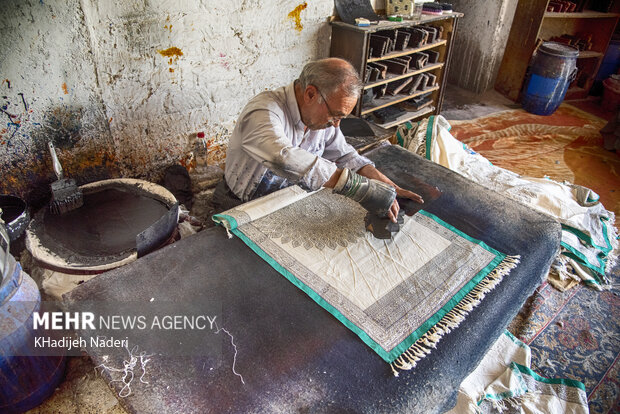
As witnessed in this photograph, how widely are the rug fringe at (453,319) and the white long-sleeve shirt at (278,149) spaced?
75 cm

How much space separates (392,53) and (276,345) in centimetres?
314

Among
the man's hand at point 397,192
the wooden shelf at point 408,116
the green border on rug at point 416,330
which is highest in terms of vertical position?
the man's hand at point 397,192

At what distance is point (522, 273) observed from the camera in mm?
1796

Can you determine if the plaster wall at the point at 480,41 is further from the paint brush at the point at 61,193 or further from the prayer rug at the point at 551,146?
the paint brush at the point at 61,193

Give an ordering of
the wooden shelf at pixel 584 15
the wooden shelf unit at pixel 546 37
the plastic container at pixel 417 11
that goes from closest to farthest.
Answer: the plastic container at pixel 417 11 → the wooden shelf at pixel 584 15 → the wooden shelf unit at pixel 546 37

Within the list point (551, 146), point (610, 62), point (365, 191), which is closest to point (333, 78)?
point (365, 191)

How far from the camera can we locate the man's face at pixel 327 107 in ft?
5.93

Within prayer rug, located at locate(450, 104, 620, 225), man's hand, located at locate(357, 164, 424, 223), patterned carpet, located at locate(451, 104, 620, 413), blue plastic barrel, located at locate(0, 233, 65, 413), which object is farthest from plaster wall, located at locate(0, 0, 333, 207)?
patterned carpet, located at locate(451, 104, 620, 413)

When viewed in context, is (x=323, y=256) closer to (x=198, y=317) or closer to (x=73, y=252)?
(x=198, y=317)

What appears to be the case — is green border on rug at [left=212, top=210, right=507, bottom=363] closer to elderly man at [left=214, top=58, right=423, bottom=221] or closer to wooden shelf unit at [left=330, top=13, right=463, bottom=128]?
elderly man at [left=214, top=58, right=423, bottom=221]

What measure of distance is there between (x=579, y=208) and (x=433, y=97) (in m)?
2.30

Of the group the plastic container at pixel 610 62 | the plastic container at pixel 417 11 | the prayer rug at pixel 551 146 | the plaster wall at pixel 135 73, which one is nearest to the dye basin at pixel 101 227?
the plaster wall at pixel 135 73

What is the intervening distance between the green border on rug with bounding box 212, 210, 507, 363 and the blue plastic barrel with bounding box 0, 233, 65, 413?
0.81 metres

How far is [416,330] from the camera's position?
1458 mm
